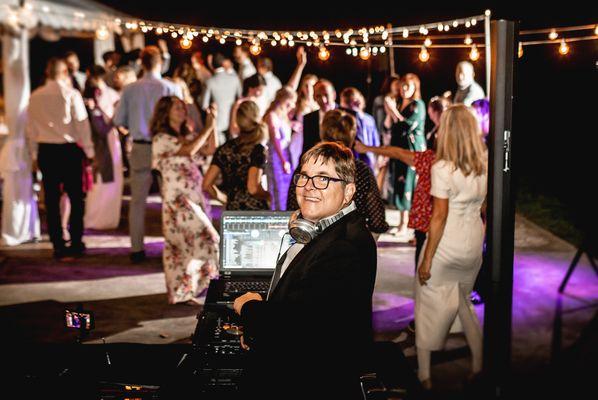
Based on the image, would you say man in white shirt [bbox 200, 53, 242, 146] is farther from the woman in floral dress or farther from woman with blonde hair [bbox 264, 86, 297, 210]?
the woman in floral dress

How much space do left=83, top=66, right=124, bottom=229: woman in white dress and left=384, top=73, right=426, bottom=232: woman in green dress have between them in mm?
3005

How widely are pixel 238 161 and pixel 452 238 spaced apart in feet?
5.08

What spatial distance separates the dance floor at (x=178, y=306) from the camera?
502 centimetres

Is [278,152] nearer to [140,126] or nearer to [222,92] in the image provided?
[140,126]

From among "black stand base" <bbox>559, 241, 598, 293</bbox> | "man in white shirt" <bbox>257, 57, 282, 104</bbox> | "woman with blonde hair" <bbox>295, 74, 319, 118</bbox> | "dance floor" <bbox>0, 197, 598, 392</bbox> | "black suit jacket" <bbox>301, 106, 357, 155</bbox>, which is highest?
"man in white shirt" <bbox>257, 57, 282, 104</bbox>

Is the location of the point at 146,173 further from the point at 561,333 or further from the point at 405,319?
the point at 561,333

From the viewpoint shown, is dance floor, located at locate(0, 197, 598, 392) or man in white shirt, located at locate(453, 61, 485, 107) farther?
man in white shirt, located at locate(453, 61, 485, 107)

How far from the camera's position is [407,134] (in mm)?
8164

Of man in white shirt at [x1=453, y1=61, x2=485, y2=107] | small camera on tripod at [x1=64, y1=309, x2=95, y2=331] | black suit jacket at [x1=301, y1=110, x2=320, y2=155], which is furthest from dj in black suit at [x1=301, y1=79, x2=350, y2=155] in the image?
small camera on tripod at [x1=64, y1=309, x2=95, y2=331]

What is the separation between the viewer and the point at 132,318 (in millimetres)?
5559

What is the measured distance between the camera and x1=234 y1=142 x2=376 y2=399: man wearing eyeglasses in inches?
90.0

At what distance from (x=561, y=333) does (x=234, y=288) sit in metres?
2.77

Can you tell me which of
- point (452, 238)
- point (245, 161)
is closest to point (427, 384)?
point (452, 238)

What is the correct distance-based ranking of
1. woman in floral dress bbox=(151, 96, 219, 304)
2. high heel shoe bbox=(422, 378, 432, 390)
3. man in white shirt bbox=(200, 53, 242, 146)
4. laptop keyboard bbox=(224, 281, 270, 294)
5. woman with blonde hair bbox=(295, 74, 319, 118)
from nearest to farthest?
laptop keyboard bbox=(224, 281, 270, 294), high heel shoe bbox=(422, 378, 432, 390), woman in floral dress bbox=(151, 96, 219, 304), woman with blonde hair bbox=(295, 74, 319, 118), man in white shirt bbox=(200, 53, 242, 146)
